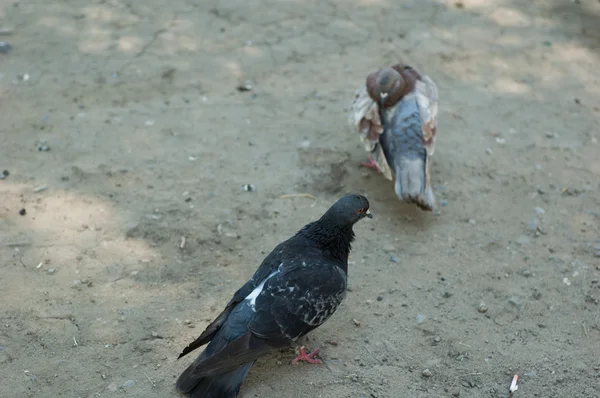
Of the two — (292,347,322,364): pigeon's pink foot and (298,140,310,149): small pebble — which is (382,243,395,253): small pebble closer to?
(292,347,322,364): pigeon's pink foot

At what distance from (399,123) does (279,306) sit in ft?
7.49

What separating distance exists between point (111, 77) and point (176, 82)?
62cm

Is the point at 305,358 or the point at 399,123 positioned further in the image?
the point at 399,123

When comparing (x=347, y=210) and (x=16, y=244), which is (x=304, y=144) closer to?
(x=347, y=210)

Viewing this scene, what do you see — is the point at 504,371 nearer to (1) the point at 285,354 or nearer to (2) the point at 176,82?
(1) the point at 285,354

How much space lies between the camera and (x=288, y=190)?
530 centimetres

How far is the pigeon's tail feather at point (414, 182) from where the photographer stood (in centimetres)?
491

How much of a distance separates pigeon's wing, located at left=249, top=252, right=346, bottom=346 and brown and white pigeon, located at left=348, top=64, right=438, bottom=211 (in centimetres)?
133

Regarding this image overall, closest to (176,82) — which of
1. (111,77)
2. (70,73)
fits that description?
(111,77)

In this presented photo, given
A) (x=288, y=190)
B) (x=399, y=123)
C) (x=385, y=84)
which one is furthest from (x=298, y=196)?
(x=385, y=84)

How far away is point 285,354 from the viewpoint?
13.1 ft

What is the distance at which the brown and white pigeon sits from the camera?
5133 mm

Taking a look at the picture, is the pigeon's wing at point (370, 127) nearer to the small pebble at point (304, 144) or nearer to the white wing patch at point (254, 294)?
the small pebble at point (304, 144)

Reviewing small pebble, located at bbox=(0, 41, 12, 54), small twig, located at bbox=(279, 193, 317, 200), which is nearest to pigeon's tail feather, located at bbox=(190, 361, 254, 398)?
small twig, located at bbox=(279, 193, 317, 200)
